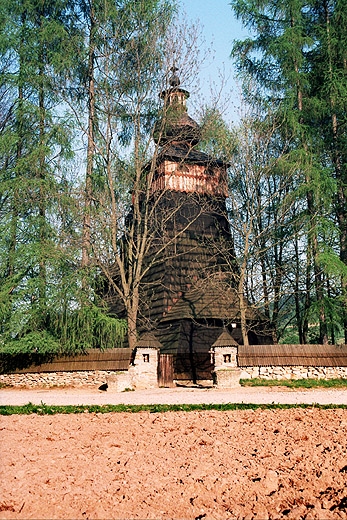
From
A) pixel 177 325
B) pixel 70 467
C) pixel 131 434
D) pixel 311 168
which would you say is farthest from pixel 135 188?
pixel 70 467

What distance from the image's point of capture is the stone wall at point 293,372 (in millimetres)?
16922

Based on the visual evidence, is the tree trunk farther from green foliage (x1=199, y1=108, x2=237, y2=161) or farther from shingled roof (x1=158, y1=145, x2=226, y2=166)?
green foliage (x1=199, y1=108, x2=237, y2=161)

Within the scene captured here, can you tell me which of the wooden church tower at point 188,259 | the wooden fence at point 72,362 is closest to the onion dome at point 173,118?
the wooden church tower at point 188,259

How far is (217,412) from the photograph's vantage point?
9227 mm

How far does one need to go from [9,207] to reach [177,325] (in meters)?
7.92

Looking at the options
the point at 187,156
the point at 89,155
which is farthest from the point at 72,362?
the point at 187,156

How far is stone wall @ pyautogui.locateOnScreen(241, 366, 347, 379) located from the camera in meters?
16.9

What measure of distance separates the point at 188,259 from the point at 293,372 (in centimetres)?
716

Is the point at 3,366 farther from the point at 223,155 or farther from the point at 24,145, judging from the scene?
the point at 223,155

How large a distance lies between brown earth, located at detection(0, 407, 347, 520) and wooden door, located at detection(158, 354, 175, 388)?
9325 millimetres

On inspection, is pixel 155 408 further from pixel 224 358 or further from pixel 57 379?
pixel 57 379

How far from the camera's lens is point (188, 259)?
2211 cm

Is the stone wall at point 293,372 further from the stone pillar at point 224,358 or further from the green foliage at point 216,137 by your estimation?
the green foliage at point 216,137

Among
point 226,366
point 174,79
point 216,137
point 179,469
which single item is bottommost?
point 179,469
